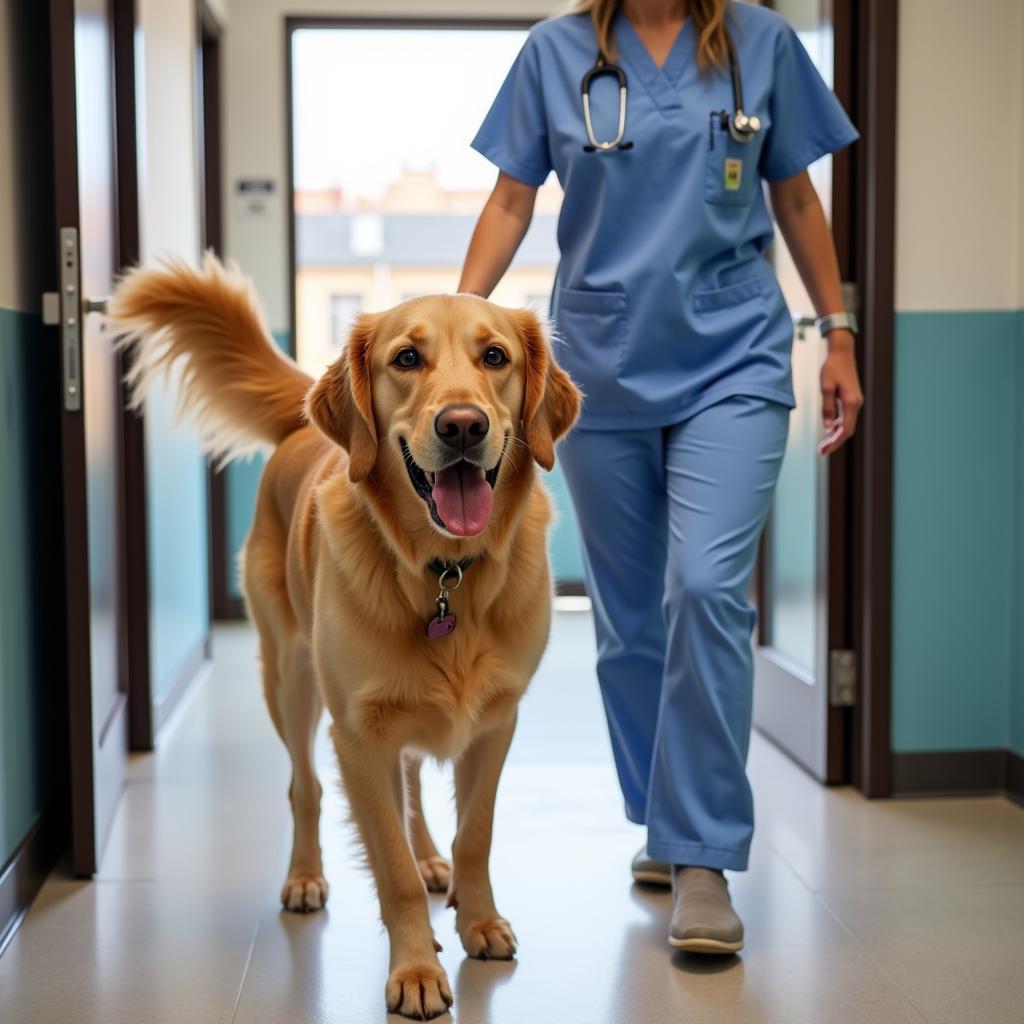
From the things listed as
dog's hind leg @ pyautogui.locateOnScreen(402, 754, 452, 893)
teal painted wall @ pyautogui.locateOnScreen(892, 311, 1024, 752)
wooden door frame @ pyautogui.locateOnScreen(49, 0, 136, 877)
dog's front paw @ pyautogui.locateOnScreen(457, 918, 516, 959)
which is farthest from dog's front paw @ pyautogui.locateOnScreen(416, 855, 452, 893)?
teal painted wall @ pyautogui.locateOnScreen(892, 311, 1024, 752)

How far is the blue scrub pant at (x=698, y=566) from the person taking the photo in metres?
2.01

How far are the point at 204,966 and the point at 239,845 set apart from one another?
0.60 metres

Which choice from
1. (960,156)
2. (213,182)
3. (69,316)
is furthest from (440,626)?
(213,182)

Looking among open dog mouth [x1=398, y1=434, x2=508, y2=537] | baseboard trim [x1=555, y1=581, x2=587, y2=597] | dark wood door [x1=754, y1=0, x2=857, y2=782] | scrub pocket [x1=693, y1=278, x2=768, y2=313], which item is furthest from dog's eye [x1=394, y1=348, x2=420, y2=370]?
baseboard trim [x1=555, y1=581, x2=587, y2=597]

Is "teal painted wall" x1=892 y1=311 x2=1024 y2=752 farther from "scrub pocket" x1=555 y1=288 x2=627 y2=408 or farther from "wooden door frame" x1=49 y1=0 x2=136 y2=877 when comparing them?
"wooden door frame" x1=49 y1=0 x2=136 y2=877

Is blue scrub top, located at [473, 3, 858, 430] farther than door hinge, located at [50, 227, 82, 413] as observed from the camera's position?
No

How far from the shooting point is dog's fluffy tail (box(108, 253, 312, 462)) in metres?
2.43

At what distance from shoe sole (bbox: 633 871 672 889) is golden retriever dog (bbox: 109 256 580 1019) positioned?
1.24 feet

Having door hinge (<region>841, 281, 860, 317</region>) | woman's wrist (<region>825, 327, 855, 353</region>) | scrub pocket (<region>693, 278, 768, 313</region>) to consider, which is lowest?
woman's wrist (<region>825, 327, 855, 353</region>)

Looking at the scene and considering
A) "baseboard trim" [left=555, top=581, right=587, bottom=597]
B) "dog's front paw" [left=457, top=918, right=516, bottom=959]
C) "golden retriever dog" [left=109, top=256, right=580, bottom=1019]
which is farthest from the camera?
"baseboard trim" [left=555, top=581, right=587, bottom=597]

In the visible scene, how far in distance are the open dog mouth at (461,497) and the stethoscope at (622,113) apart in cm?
62

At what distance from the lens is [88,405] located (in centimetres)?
256

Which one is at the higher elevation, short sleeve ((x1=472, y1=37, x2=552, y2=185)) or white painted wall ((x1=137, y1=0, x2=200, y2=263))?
white painted wall ((x1=137, y1=0, x2=200, y2=263))

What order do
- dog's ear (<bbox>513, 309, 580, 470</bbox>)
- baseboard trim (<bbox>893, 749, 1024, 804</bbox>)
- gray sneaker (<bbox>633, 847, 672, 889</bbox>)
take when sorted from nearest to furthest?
dog's ear (<bbox>513, 309, 580, 470</bbox>) < gray sneaker (<bbox>633, 847, 672, 889</bbox>) < baseboard trim (<bbox>893, 749, 1024, 804</bbox>)
